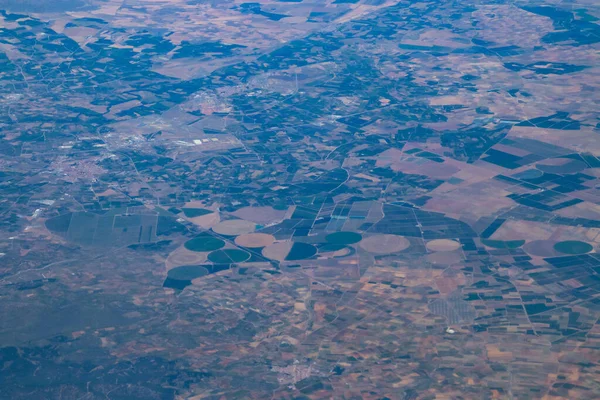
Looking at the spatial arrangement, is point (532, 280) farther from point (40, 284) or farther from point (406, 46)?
point (406, 46)

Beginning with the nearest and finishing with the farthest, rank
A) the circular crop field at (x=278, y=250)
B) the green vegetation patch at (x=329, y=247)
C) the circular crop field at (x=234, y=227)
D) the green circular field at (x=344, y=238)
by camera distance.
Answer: the circular crop field at (x=278, y=250) → the green vegetation patch at (x=329, y=247) → the green circular field at (x=344, y=238) → the circular crop field at (x=234, y=227)

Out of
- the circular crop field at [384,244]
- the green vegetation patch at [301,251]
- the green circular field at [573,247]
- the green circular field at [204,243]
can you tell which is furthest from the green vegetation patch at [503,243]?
the green circular field at [204,243]

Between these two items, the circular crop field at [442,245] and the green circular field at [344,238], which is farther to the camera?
the green circular field at [344,238]

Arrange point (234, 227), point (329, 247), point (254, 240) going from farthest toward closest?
point (234, 227) → point (254, 240) → point (329, 247)

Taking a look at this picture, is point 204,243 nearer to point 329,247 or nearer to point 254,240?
point 254,240

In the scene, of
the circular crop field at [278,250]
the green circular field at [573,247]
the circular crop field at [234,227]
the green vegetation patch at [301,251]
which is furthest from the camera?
the circular crop field at [234,227]

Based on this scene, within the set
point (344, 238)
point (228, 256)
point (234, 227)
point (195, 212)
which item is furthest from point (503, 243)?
point (195, 212)

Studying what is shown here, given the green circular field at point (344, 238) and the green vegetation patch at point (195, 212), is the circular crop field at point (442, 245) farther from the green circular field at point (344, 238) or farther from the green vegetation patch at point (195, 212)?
the green vegetation patch at point (195, 212)
